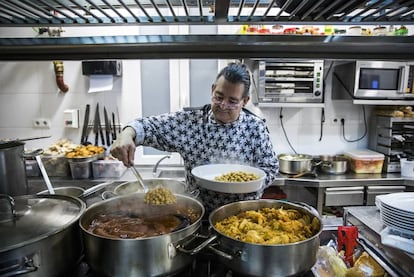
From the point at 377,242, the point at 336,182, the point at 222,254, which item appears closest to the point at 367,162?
the point at 336,182

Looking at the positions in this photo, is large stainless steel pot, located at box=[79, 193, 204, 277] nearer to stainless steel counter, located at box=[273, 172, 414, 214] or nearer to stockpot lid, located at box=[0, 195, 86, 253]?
stockpot lid, located at box=[0, 195, 86, 253]

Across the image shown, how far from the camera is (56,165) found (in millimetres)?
2637

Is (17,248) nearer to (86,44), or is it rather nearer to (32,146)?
(86,44)

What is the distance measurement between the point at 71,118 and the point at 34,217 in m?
2.42

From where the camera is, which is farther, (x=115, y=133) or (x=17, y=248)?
(x=115, y=133)

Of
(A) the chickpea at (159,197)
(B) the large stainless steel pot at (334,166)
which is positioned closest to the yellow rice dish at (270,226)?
(A) the chickpea at (159,197)

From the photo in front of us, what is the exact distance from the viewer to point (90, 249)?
657 mm

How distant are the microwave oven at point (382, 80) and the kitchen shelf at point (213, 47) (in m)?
2.30

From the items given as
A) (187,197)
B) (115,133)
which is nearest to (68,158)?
(115,133)

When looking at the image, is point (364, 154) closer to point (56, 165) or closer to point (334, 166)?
point (334, 166)

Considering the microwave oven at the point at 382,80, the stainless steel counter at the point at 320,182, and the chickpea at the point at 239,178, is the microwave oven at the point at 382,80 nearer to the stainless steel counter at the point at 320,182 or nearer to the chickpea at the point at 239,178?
the stainless steel counter at the point at 320,182

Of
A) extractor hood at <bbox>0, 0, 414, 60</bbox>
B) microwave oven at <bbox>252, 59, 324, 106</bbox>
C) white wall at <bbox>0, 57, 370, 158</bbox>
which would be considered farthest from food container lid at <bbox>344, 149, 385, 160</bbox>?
extractor hood at <bbox>0, 0, 414, 60</bbox>

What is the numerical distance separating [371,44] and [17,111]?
3372 millimetres

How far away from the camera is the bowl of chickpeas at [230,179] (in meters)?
1.04
